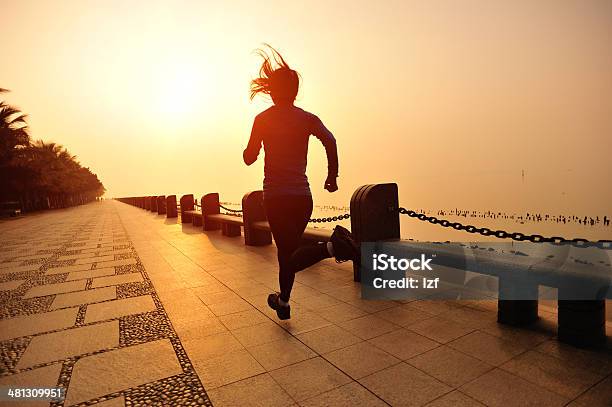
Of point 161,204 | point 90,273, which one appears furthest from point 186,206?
point 90,273

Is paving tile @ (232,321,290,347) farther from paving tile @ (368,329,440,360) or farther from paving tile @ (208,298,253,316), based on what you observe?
paving tile @ (368,329,440,360)

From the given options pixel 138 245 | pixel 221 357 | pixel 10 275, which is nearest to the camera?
pixel 221 357

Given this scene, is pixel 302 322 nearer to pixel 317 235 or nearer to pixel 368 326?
pixel 368 326

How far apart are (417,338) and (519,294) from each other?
0.95m

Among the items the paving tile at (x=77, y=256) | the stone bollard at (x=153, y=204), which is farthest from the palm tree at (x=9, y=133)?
the paving tile at (x=77, y=256)

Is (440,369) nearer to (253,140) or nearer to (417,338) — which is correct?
(417,338)

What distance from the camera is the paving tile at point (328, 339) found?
2.72 m

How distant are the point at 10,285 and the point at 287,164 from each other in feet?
16.8

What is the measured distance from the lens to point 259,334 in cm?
301

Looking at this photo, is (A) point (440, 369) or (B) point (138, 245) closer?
(A) point (440, 369)

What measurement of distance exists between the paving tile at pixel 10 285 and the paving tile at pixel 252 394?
15.5 feet

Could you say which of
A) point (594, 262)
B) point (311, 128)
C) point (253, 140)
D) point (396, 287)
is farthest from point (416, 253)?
point (253, 140)

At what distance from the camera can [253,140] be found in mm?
3057

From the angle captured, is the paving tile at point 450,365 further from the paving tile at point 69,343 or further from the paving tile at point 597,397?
the paving tile at point 69,343
